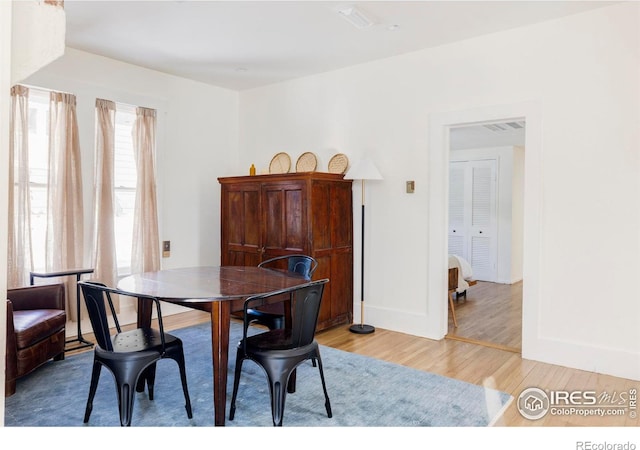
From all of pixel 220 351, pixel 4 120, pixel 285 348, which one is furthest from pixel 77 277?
pixel 4 120

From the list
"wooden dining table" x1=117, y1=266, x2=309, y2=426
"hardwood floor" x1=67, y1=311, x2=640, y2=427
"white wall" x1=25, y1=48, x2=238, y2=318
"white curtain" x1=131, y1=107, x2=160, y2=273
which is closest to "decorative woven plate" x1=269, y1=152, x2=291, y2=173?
"white wall" x1=25, y1=48, x2=238, y2=318

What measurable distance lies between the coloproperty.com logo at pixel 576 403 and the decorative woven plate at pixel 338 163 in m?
2.74

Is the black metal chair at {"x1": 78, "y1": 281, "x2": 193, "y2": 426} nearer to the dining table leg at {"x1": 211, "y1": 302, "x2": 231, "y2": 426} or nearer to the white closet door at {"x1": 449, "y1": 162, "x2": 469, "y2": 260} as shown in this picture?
the dining table leg at {"x1": 211, "y1": 302, "x2": 231, "y2": 426}

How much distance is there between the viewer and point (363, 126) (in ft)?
15.5

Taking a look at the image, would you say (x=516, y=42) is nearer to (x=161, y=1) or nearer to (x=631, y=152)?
(x=631, y=152)

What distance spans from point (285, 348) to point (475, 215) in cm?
625

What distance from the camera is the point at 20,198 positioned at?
3.88m

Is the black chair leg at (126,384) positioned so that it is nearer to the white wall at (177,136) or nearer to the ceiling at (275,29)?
the white wall at (177,136)

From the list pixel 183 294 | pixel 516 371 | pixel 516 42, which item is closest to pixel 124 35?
pixel 183 294

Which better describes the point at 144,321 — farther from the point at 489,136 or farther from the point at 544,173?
the point at 489,136

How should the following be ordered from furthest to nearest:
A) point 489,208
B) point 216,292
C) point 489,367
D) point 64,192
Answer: point 489,208
point 64,192
point 489,367
point 216,292

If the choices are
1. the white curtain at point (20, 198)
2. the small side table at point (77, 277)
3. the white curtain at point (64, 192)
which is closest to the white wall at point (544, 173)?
the small side table at point (77, 277)

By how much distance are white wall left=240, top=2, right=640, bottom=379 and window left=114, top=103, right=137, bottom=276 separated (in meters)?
2.45

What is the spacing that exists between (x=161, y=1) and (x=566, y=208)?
3504 mm
